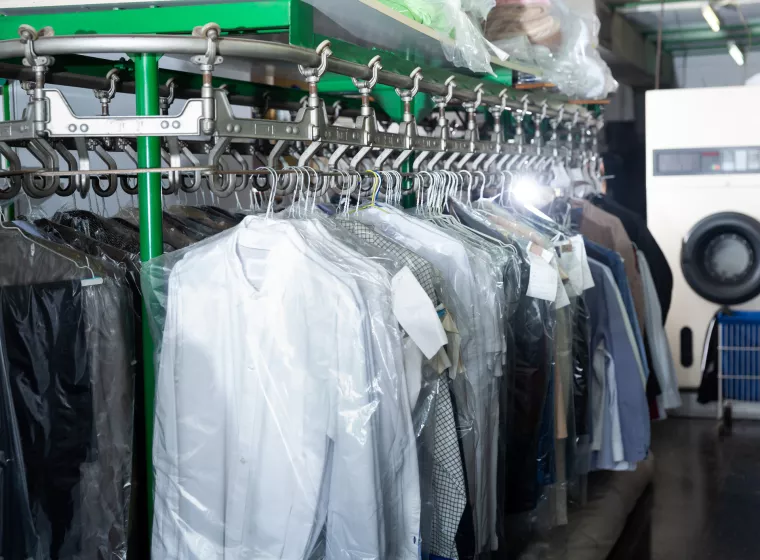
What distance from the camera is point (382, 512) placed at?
1.77 metres

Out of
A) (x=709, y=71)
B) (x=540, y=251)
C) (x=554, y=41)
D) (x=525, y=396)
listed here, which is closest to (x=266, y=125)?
(x=540, y=251)

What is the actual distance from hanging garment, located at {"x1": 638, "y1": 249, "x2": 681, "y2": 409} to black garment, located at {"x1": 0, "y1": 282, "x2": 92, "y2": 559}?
3097mm

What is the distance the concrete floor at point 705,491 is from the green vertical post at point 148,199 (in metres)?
2.33

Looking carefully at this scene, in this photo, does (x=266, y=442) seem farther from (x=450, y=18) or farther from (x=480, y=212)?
(x=450, y=18)

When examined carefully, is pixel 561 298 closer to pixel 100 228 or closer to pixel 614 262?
pixel 614 262

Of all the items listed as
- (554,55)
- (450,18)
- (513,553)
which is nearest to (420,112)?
(450,18)

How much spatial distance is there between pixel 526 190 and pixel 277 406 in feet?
6.42

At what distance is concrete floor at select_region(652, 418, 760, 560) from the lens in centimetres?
362

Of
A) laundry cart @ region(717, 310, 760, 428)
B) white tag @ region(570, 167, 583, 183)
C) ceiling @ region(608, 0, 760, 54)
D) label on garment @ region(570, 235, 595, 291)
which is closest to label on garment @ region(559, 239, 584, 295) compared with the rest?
label on garment @ region(570, 235, 595, 291)

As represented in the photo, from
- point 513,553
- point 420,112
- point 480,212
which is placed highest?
point 420,112

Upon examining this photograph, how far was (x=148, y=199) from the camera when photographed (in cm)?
185

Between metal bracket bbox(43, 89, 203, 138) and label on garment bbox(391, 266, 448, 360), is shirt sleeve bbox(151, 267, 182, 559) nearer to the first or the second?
metal bracket bbox(43, 89, 203, 138)

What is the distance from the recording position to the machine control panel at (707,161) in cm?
559

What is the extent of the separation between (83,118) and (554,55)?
2668 millimetres
